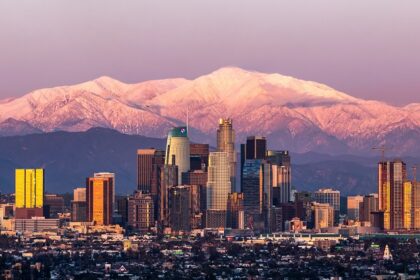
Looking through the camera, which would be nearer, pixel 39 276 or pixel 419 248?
pixel 39 276

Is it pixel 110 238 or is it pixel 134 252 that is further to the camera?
pixel 110 238

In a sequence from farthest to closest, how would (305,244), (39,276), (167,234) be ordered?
(167,234) < (305,244) < (39,276)

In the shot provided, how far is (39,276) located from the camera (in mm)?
126812

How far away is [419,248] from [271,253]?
1110cm

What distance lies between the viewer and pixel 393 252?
16238cm

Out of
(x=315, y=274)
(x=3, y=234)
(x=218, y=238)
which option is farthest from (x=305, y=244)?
(x=315, y=274)

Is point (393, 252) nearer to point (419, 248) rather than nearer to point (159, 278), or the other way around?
point (419, 248)

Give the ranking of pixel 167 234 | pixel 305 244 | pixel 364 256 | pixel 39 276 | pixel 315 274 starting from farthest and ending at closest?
pixel 167 234 → pixel 305 244 → pixel 364 256 → pixel 315 274 → pixel 39 276

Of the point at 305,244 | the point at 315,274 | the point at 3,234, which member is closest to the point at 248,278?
the point at 315,274

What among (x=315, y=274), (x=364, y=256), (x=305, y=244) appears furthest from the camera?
(x=305, y=244)

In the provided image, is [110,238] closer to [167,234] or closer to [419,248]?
[167,234]

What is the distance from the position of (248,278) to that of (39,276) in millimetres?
12812

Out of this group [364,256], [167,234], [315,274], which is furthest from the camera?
[167,234]

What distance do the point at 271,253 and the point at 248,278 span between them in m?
32.6
